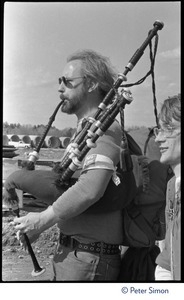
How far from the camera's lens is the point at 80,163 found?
1.66m

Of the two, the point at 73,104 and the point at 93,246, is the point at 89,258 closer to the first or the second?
the point at 93,246

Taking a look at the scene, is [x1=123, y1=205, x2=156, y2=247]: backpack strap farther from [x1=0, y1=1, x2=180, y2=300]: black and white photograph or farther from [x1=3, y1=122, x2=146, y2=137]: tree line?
[x1=3, y1=122, x2=146, y2=137]: tree line

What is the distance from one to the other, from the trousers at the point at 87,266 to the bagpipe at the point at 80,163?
177 mm

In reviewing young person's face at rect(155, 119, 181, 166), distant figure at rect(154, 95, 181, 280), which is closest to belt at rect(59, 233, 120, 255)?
distant figure at rect(154, 95, 181, 280)

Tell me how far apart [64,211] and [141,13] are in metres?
0.93

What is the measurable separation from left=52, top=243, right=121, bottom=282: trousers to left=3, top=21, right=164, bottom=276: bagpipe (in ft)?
0.58

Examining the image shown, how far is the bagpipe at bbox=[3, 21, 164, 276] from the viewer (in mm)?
1638

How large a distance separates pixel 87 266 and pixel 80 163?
0.41 m

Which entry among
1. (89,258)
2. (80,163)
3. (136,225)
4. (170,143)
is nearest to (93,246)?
(89,258)

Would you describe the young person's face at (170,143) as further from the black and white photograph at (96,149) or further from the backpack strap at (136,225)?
the backpack strap at (136,225)

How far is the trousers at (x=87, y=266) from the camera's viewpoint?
1.66 meters

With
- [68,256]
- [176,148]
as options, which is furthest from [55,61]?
[68,256]

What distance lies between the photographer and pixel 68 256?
1702mm

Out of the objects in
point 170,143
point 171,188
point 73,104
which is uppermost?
point 73,104
